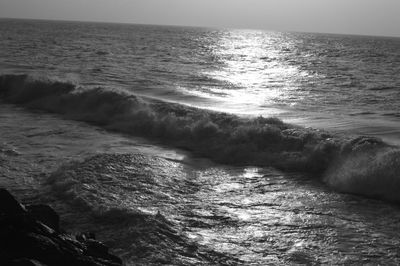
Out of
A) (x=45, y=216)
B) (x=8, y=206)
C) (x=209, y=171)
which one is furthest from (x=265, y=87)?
(x=8, y=206)

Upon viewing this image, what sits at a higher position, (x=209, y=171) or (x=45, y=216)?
(x=45, y=216)

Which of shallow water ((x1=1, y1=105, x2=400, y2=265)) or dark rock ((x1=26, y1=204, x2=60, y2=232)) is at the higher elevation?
dark rock ((x1=26, y1=204, x2=60, y2=232))

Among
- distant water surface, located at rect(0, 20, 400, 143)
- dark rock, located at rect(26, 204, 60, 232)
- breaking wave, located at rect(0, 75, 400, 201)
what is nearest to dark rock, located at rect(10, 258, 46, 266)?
dark rock, located at rect(26, 204, 60, 232)

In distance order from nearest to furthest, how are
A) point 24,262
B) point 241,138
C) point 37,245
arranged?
point 24,262
point 37,245
point 241,138

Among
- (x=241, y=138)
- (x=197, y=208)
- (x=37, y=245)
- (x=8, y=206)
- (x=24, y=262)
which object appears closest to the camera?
(x=24, y=262)

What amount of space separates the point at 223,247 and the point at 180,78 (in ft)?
75.0

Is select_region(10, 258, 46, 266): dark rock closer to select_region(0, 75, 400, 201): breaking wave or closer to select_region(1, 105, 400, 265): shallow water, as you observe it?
select_region(1, 105, 400, 265): shallow water

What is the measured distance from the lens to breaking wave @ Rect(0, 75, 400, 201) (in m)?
10.4

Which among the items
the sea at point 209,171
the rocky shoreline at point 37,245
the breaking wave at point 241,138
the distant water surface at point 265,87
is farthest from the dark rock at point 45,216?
the distant water surface at point 265,87

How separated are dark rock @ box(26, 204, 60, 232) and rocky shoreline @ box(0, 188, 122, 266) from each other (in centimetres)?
13

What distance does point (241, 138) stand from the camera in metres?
13.6

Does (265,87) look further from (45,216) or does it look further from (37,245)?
(37,245)

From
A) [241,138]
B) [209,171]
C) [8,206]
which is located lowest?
[209,171]

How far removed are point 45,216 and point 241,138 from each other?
8.31 metres
